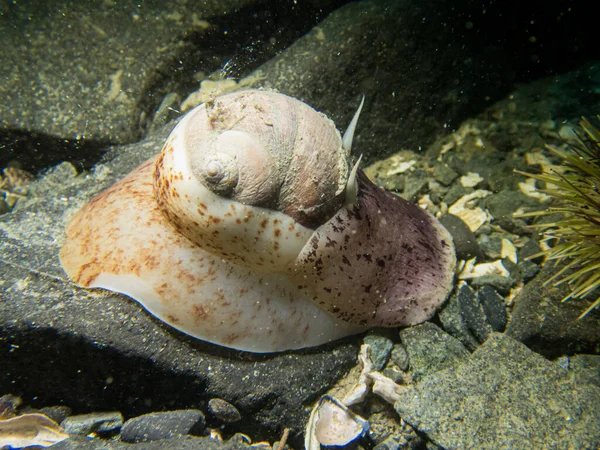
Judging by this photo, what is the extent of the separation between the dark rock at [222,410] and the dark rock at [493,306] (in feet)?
5.98

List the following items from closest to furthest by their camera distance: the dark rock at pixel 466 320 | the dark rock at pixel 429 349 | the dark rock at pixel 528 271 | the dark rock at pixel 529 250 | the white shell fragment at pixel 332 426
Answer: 1. the white shell fragment at pixel 332 426
2. the dark rock at pixel 429 349
3. the dark rock at pixel 466 320
4. the dark rock at pixel 528 271
5. the dark rock at pixel 529 250

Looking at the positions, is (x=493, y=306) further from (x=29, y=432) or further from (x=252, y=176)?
(x=29, y=432)

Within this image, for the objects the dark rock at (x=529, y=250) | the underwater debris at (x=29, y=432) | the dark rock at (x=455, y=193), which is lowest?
the dark rock at (x=529, y=250)

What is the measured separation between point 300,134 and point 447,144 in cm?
239

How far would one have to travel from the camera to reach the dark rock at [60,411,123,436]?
6.51 feet

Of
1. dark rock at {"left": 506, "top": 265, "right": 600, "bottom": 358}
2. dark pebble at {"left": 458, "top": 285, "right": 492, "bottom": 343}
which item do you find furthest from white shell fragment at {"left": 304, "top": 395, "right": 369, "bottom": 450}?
dark rock at {"left": 506, "top": 265, "right": 600, "bottom": 358}

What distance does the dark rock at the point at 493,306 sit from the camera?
256 centimetres

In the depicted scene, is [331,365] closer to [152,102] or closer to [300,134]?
[300,134]

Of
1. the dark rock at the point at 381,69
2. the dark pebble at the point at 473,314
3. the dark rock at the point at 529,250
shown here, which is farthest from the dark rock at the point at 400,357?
the dark rock at the point at 381,69

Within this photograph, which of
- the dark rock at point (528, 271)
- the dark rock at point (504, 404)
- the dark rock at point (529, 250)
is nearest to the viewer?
the dark rock at point (504, 404)

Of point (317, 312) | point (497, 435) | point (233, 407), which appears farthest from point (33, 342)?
point (497, 435)

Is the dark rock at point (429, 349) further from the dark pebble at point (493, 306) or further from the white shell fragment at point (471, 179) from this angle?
the white shell fragment at point (471, 179)

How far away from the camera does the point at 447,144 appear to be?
3709mm

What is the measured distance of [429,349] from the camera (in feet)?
7.84
